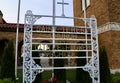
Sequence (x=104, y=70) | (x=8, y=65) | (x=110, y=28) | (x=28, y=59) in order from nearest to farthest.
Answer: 1. (x=28, y=59)
2. (x=8, y=65)
3. (x=104, y=70)
4. (x=110, y=28)

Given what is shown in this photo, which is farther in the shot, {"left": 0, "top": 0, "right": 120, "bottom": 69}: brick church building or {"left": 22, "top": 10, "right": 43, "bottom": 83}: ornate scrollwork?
{"left": 0, "top": 0, "right": 120, "bottom": 69}: brick church building

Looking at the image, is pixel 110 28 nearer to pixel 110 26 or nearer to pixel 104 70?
pixel 110 26

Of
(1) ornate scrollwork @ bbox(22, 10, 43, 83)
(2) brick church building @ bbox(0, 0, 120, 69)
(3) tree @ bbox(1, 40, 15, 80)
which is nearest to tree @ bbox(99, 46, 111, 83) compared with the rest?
(2) brick church building @ bbox(0, 0, 120, 69)

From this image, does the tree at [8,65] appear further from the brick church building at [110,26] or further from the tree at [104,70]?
the brick church building at [110,26]

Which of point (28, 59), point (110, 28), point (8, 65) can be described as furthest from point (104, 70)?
point (8, 65)

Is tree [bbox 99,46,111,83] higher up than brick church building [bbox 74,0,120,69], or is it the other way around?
brick church building [bbox 74,0,120,69]

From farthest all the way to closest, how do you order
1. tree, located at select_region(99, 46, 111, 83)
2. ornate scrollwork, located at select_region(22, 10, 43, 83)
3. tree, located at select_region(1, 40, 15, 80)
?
tree, located at select_region(99, 46, 111, 83) < tree, located at select_region(1, 40, 15, 80) < ornate scrollwork, located at select_region(22, 10, 43, 83)

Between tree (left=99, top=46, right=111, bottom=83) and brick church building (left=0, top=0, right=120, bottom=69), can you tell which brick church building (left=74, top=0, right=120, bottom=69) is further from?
tree (left=99, top=46, right=111, bottom=83)

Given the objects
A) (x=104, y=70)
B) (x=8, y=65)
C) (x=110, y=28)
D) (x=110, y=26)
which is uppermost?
(x=110, y=26)

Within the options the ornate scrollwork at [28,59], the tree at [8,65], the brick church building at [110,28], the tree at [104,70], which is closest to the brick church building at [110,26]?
the brick church building at [110,28]

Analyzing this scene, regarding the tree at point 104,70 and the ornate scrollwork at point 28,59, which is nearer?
the ornate scrollwork at point 28,59

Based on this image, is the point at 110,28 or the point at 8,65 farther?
the point at 110,28

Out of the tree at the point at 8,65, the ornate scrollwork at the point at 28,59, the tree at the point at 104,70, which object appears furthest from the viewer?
the tree at the point at 104,70

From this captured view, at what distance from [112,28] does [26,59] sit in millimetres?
6599
